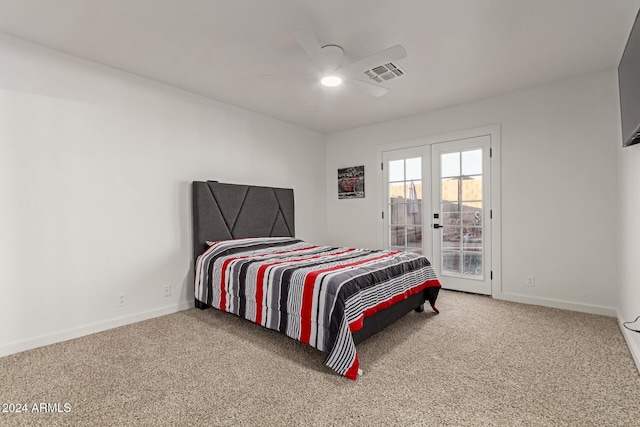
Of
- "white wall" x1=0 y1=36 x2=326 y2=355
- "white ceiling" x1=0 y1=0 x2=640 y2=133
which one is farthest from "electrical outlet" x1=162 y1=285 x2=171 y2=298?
"white ceiling" x1=0 y1=0 x2=640 y2=133

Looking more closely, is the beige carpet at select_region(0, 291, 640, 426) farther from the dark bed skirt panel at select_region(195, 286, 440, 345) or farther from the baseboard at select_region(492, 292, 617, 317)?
the baseboard at select_region(492, 292, 617, 317)

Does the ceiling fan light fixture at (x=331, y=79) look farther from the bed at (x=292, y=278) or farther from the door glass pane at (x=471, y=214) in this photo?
the door glass pane at (x=471, y=214)

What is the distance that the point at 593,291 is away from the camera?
322 cm

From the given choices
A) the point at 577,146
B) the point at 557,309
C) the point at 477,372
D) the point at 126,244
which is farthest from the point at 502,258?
the point at 126,244

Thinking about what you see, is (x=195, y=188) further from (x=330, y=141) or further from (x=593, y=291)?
(x=593, y=291)

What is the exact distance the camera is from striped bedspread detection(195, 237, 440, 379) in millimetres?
2171

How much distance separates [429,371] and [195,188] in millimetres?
2884

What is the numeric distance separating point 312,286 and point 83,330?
2118 mm

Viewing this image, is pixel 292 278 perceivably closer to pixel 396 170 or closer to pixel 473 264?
pixel 473 264

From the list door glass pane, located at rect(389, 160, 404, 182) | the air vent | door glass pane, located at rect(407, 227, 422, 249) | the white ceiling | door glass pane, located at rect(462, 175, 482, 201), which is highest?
the white ceiling

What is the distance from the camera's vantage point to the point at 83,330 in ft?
9.09

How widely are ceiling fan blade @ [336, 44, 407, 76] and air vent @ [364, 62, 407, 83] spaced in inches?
13.1

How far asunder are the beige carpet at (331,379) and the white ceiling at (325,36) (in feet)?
7.97

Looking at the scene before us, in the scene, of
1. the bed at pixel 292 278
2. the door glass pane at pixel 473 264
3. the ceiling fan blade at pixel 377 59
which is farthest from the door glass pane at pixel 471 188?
the ceiling fan blade at pixel 377 59
